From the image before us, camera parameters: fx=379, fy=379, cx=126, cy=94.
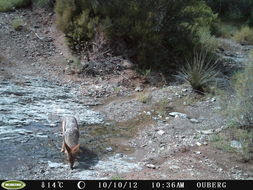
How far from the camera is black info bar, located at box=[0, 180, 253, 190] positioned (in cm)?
441

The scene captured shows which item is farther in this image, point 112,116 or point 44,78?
point 44,78

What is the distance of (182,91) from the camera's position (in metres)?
8.57

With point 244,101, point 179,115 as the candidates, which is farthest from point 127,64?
point 244,101

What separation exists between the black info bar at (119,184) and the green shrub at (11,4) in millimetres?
8521

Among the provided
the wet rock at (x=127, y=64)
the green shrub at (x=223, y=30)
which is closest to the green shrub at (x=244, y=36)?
the green shrub at (x=223, y=30)

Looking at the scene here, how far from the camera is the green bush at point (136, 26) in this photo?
10305 millimetres

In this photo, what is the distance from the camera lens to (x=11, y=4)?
474 inches

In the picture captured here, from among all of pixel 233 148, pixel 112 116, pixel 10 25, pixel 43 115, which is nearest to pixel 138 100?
pixel 112 116

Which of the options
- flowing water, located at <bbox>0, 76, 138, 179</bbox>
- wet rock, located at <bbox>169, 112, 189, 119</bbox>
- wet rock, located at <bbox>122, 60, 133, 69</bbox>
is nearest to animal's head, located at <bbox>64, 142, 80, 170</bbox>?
flowing water, located at <bbox>0, 76, 138, 179</bbox>

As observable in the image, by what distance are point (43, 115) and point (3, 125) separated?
2.75 feet

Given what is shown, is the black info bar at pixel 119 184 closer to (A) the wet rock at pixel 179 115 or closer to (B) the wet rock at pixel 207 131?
(B) the wet rock at pixel 207 131

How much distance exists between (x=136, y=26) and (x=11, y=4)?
14.6 feet

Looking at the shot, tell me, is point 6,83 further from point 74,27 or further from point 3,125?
point 74,27

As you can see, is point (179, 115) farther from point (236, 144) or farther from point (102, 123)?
point (236, 144)
